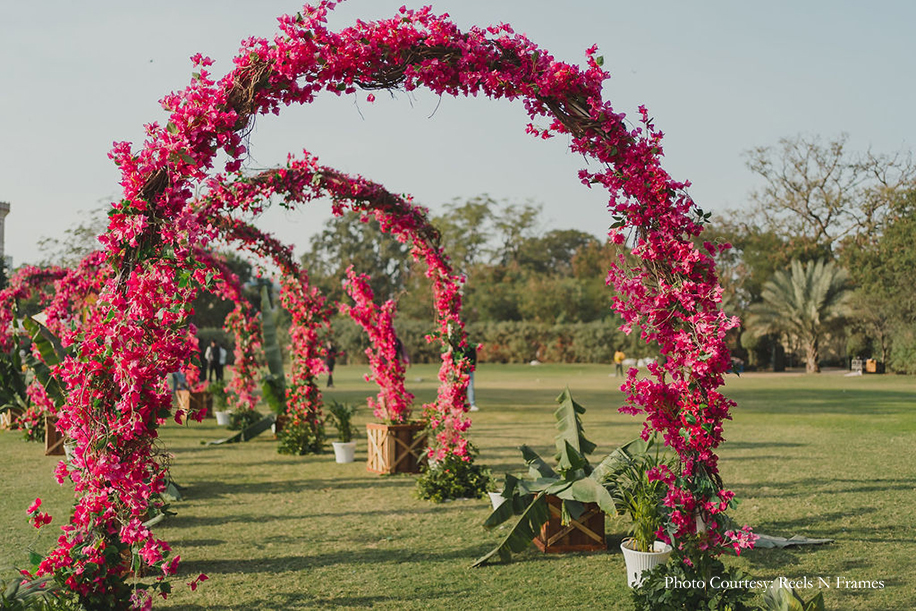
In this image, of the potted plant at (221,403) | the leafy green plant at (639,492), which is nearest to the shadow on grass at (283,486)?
the leafy green plant at (639,492)

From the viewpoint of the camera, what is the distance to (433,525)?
6.82 meters

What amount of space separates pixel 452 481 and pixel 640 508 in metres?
3.09

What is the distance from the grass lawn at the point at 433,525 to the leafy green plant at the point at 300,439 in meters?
0.23

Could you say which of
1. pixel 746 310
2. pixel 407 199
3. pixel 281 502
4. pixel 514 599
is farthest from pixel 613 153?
pixel 746 310

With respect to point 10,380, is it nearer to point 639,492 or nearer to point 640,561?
point 639,492

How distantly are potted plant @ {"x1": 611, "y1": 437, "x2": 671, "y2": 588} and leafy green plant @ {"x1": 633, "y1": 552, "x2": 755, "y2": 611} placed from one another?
274 millimetres

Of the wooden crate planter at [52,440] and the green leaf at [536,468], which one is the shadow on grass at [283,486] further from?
the wooden crate planter at [52,440]

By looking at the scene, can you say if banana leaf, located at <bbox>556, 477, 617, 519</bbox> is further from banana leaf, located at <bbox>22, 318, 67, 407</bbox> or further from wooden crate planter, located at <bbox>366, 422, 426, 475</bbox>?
banana leaf, located at <bbox>22, 318, 67, 407</bbox>

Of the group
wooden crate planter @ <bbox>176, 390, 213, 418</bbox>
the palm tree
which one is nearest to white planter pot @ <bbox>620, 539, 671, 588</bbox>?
wooden crate planter @ <bbox>176, 390, 213, 418</bbox>

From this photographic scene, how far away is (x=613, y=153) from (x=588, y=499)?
245 cm

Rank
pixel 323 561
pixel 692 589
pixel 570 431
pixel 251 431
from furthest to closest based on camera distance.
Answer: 1. pixel 251 431
2. pixel 570 431
3. pixel 323 561
4. pixel 692 589

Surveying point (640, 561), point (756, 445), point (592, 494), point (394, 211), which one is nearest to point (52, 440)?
point (394, 211)

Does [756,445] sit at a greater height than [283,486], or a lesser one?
greater

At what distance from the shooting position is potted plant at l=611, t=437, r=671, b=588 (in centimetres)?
482
